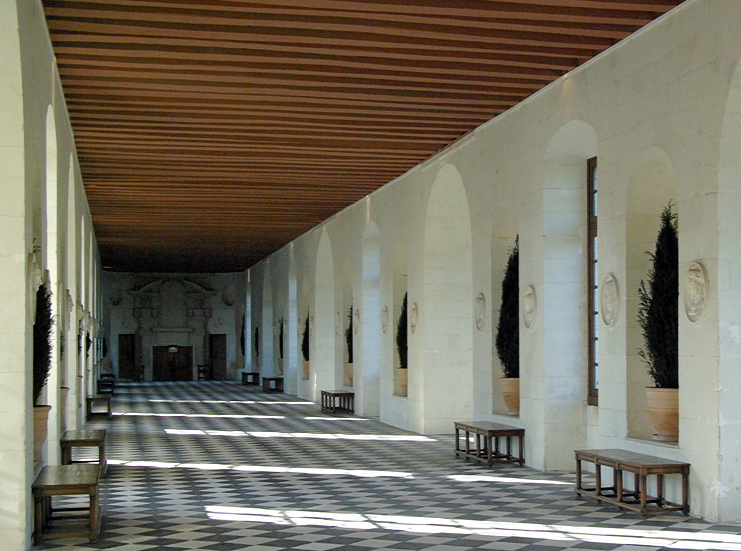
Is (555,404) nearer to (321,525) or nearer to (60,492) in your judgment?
(321,525)

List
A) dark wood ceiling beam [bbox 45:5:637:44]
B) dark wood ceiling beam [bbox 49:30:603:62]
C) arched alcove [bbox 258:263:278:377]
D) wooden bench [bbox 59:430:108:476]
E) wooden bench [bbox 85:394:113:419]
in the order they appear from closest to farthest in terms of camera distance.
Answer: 1. dark wood ceiling beam [bbox 45:5:637:44]
2. dark wood ceiling beam [bbox 49:30:603:62]
3. wooden bench [bbox 59:430:108:476]
4. wooden bench [bbox 85:394:113:419]
5. arched alcove [bbox 258:263:278:377]

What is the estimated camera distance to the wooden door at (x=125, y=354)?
38.0 m

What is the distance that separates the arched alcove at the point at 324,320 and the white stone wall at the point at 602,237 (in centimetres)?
567

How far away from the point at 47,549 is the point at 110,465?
188 inches

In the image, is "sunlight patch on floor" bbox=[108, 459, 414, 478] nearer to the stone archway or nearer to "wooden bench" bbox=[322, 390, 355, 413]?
the stone archway

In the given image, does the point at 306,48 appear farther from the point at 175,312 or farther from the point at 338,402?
the point at 175,312

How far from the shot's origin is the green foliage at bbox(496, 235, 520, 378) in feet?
37.5

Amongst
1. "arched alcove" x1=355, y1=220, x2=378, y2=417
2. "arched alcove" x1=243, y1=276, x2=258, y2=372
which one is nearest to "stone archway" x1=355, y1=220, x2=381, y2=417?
"arched alcove" x1=355, y1=220, x2=378, y2=417

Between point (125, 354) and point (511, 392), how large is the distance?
29106mm

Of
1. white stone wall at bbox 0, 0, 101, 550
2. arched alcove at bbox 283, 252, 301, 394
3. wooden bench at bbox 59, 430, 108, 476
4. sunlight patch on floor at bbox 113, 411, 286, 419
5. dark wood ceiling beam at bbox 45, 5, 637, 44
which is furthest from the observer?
arched alcove at bbox 283, 252, 301, 394

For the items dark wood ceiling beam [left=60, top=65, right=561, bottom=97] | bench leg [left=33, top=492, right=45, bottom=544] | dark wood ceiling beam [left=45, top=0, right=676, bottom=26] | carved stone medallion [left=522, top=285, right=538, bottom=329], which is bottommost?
bench leg [left=33, top=492, right=45, bottom=544]

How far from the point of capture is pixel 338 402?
2084 cm

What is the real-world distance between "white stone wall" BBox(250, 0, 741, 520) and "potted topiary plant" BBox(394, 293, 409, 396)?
8.5 inches

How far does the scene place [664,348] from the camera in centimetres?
820
